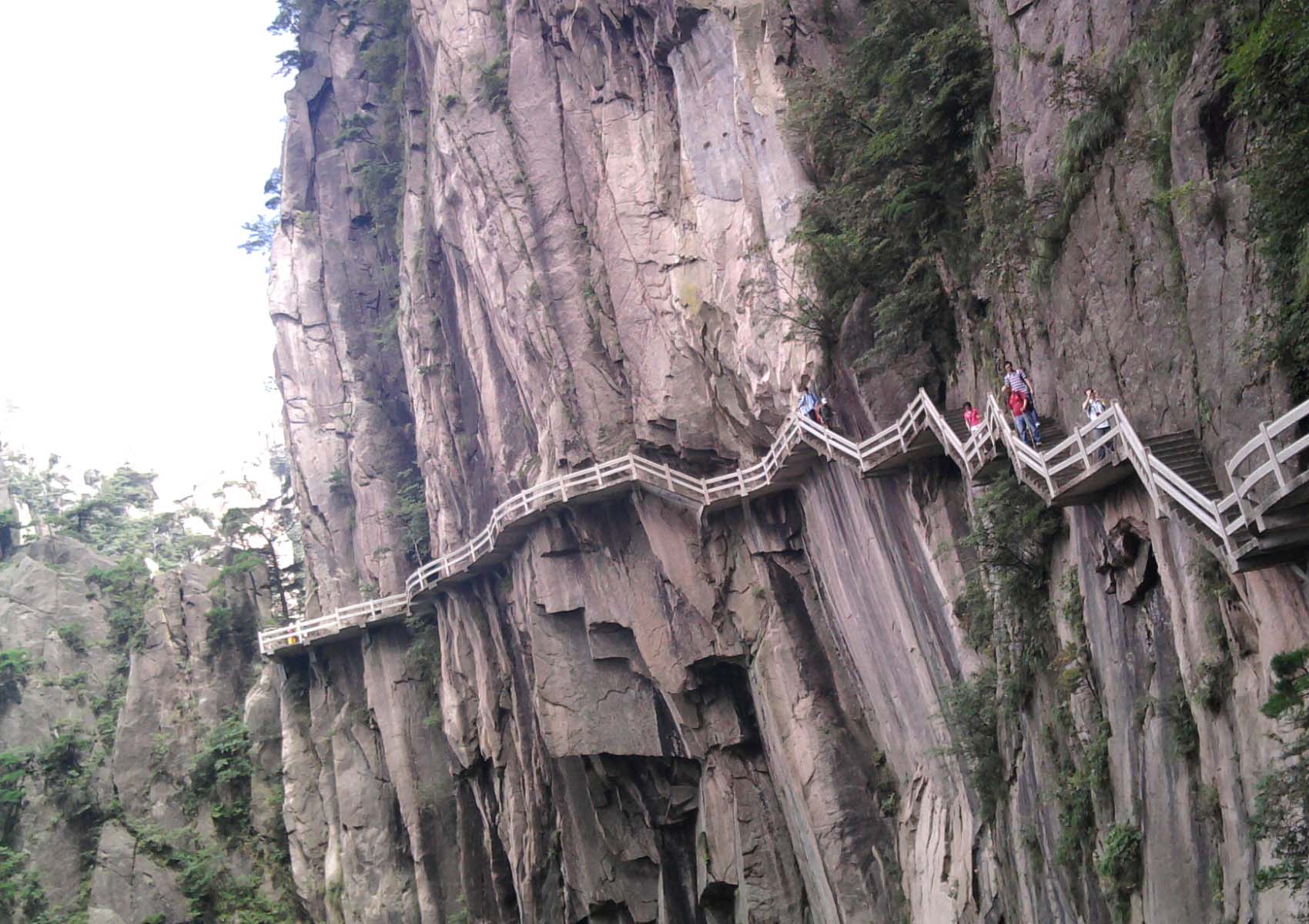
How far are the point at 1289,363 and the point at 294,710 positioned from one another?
3455cm

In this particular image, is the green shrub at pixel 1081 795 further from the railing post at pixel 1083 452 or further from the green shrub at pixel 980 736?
the railing post at pixel 1083 452

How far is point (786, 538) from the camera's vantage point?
23.2 meters

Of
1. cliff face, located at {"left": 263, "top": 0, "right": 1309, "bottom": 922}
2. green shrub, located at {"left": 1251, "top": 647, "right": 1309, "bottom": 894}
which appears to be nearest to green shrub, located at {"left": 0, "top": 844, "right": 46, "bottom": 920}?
cliff face, located at {"left": 263, "top": 0, "right": 1309, "bottom": 922}

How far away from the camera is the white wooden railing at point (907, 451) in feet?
31.0

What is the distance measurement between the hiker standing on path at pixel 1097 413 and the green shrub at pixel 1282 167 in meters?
2.29

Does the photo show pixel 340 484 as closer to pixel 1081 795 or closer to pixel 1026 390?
pixel 1026 390

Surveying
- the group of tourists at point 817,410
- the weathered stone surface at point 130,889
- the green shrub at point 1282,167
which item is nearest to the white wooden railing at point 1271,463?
the green shrub at point 1282,167

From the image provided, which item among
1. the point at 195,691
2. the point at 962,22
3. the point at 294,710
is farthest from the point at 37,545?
the point at 962,22

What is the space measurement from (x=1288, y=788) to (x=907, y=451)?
30.7 feet

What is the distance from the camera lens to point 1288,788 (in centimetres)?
883

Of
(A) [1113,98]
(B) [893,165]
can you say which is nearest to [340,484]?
(B) [893,165]

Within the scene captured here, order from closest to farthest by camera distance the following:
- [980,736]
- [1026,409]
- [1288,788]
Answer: [1288,788]
[1026,409]
[980,736]

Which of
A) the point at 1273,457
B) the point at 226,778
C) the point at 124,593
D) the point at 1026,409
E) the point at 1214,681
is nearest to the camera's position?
the point at 1273,457

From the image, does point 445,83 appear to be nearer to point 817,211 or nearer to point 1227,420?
point 817,211
